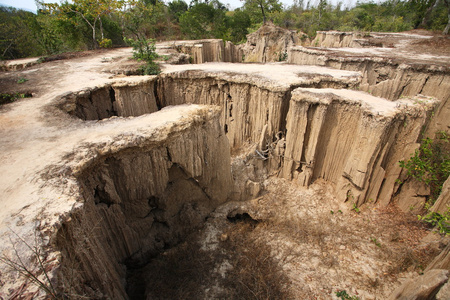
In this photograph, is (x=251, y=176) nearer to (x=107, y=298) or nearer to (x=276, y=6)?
(x=107, y=298)

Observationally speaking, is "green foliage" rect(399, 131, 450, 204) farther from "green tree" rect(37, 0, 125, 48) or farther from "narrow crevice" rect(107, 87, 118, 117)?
"green tree" rect(37, 0, 125, 48)

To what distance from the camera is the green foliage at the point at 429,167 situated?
717cm

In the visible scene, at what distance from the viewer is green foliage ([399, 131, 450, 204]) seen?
7.17 m

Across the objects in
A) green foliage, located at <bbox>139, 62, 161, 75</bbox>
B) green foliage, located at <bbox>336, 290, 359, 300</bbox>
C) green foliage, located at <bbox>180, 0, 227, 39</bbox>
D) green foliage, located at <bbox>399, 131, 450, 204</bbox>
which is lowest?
green foliage, located at <bbox>336, 290, 359, 300</bbox>

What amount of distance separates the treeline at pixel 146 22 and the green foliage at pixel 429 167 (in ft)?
43.5

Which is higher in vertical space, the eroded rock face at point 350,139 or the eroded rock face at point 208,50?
the eroded rock face at point 208,50

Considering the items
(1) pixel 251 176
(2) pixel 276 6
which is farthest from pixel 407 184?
(2) pixel 276 6

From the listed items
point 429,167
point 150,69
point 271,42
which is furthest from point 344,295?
point 271,42

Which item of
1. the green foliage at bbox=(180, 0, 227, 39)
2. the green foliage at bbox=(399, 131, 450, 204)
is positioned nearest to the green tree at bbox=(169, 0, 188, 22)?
the green foliage at bbox=(180, 0, 227, 39)

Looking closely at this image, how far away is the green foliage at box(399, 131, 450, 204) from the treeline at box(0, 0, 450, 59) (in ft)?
43.5

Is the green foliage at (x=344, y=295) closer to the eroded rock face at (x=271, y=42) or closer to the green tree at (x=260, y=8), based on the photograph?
the eroded rock face at (x=271, y=42)

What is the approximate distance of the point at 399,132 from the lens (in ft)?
24.1

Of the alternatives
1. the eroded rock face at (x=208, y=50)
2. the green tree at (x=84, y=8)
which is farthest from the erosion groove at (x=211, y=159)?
the green tree at (x=84, y=8)

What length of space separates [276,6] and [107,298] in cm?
2993
